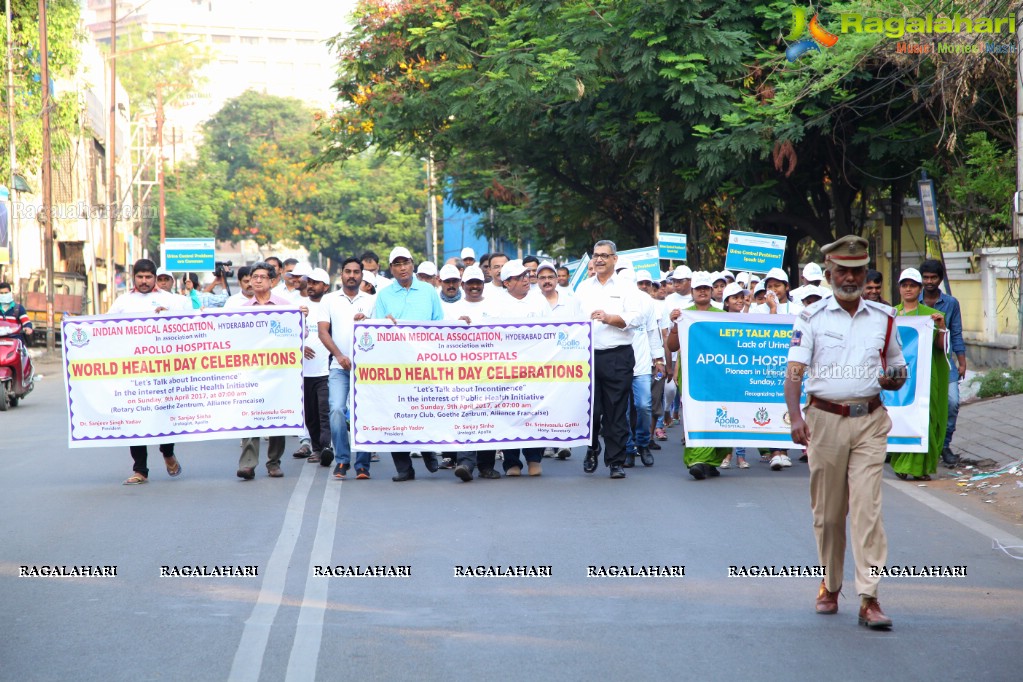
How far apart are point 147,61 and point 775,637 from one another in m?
83.5

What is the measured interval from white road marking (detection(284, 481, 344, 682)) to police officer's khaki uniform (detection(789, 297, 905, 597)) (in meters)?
2.54

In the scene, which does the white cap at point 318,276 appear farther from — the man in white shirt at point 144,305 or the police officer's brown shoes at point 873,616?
the police officer's brown shoes at point 873,616

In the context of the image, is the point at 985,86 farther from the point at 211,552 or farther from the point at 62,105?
the point at 62,105

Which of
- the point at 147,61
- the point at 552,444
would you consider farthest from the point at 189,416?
the point at 147,61

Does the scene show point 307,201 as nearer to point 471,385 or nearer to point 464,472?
point 471,385

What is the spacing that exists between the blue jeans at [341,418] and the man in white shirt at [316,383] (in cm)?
50

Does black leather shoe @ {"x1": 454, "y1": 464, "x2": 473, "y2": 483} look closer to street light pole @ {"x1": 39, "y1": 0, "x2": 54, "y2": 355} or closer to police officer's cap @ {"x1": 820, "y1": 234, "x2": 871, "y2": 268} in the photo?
police officer's cap @ {"x1": 820, "y1": 234, "x2": 871, "y2": 268}

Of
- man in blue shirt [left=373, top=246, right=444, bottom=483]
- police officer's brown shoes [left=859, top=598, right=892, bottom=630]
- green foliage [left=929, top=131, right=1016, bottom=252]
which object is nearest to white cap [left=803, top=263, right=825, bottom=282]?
man in blue shirt [left=373, top=246, right=444, bottom=483]

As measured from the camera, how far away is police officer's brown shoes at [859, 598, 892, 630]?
6082 millimetres

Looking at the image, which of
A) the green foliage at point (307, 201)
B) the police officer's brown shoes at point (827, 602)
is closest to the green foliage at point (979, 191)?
the police officer's brown shoes at point (827, 602)

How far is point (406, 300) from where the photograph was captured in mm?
11547

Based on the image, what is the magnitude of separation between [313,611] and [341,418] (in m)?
4.94

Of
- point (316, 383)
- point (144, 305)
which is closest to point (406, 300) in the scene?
point (316, 383)

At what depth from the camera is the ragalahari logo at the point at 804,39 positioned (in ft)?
65.7
